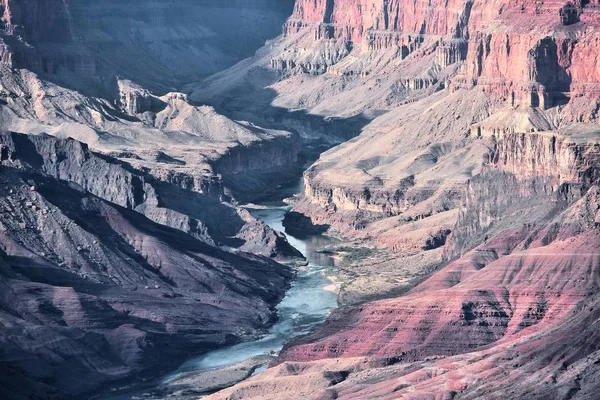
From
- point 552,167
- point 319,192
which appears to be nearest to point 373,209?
point 319,192

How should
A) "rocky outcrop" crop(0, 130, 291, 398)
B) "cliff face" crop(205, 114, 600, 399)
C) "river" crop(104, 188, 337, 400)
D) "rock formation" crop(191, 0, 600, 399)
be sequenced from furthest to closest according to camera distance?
"river" crop(104, 188, 337, 400)
"rocky outcrop" crop(0, 130, 291, 398)
"rock formation" crop(191, 0, 600, 399)
"cliff face" crop(205, 114, 600, 399)

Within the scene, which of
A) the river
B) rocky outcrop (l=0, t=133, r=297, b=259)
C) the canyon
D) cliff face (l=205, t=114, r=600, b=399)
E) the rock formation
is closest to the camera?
cliff face (l=205, t=114, r=600, b=399)

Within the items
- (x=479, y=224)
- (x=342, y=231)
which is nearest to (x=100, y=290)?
(x=479, y=224)

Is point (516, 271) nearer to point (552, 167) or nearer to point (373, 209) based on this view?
point (552, 167)

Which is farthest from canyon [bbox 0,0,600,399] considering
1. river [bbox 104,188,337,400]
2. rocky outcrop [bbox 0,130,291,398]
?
river [bbox 104,188,337,400]

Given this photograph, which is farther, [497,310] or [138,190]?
[138,190]

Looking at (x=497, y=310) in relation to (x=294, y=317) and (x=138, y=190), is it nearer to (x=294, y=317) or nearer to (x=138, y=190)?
(x=294, y=317)

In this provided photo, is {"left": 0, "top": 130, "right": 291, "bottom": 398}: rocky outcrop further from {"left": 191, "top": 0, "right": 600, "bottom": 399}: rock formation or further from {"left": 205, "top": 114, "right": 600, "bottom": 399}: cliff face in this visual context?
{"left": 205, "top": 114, "right": 600, "bottom": 399}: cliff face
